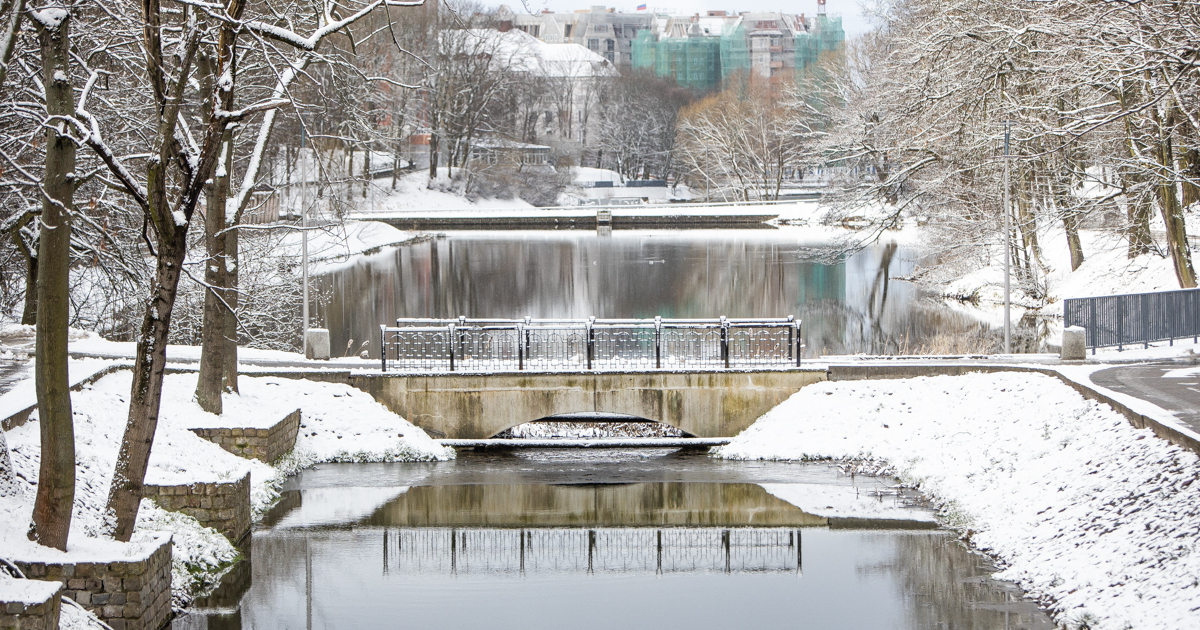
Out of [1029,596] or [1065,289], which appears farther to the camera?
[1065,289]

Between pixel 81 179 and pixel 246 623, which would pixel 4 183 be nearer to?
pixel 81 179

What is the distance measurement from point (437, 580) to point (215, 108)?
20.1 feet

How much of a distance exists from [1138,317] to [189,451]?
58.5ft

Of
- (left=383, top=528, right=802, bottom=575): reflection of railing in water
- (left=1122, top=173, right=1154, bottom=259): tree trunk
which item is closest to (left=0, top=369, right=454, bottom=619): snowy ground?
(left=383, top=528, right=802, bottom=575): reflection of railing in water

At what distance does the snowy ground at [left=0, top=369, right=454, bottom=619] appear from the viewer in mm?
11414

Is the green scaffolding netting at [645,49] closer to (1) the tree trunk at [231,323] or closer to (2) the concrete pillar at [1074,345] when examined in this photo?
(2) the concrete pillar at [1074,345]

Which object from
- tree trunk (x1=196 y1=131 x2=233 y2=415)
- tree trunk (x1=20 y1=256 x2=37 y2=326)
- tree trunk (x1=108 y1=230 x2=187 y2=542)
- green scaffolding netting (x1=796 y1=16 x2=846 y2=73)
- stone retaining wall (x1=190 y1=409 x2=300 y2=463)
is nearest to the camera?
tree trunk (x1=108 y1=230 x2=187 y2=542)

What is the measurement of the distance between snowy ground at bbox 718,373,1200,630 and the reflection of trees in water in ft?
0.88

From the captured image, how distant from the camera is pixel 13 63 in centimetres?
1284

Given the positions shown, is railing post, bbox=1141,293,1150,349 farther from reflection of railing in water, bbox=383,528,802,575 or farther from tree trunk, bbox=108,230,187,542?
tree trunk, bbox=108,230,187,542

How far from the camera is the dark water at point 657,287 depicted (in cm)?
3412

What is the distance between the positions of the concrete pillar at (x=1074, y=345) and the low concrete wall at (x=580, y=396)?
4.63m

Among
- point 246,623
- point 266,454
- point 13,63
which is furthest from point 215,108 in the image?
point 266,454

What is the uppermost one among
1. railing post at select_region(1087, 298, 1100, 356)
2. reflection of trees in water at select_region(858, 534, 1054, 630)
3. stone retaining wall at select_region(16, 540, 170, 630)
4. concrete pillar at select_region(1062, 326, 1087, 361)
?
railing post at select_region(1087, 298, 1100, 356)
